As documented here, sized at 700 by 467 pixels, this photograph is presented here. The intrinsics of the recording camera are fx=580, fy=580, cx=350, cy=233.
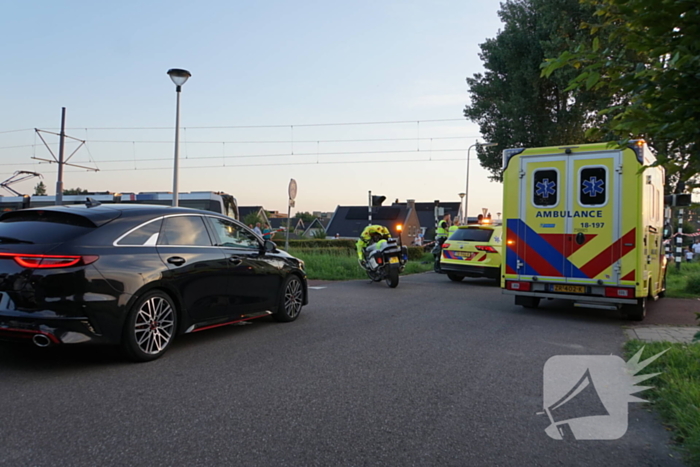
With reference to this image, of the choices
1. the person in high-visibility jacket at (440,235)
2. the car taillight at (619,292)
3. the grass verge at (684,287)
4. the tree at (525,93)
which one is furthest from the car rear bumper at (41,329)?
the tree at (525,93)

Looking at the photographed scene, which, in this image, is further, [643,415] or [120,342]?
[120,342]

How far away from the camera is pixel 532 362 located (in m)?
5.80

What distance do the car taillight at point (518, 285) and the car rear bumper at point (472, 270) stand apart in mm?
4323

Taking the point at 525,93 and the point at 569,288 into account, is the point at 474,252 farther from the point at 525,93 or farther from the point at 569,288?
the point at 525,93

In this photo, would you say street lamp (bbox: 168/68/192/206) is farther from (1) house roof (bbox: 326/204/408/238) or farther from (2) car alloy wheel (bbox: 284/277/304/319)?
(1) house roof (bbox: 326/204/408/238)

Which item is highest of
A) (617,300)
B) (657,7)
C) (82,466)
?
(657,7)

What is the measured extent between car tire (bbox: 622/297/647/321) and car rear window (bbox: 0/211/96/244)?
25.1 feet

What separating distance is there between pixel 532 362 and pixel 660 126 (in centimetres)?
360

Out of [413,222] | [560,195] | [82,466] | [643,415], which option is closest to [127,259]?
[82,466]

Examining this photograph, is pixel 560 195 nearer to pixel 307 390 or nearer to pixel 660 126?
pixel 307 390

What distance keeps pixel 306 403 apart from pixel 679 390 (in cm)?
280

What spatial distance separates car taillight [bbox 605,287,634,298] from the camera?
27.7ft

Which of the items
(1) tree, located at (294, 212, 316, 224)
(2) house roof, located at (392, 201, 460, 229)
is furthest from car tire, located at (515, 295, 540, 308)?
(1) tree, located at (294, 212, 316, 224)

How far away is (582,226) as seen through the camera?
29.0 ft
